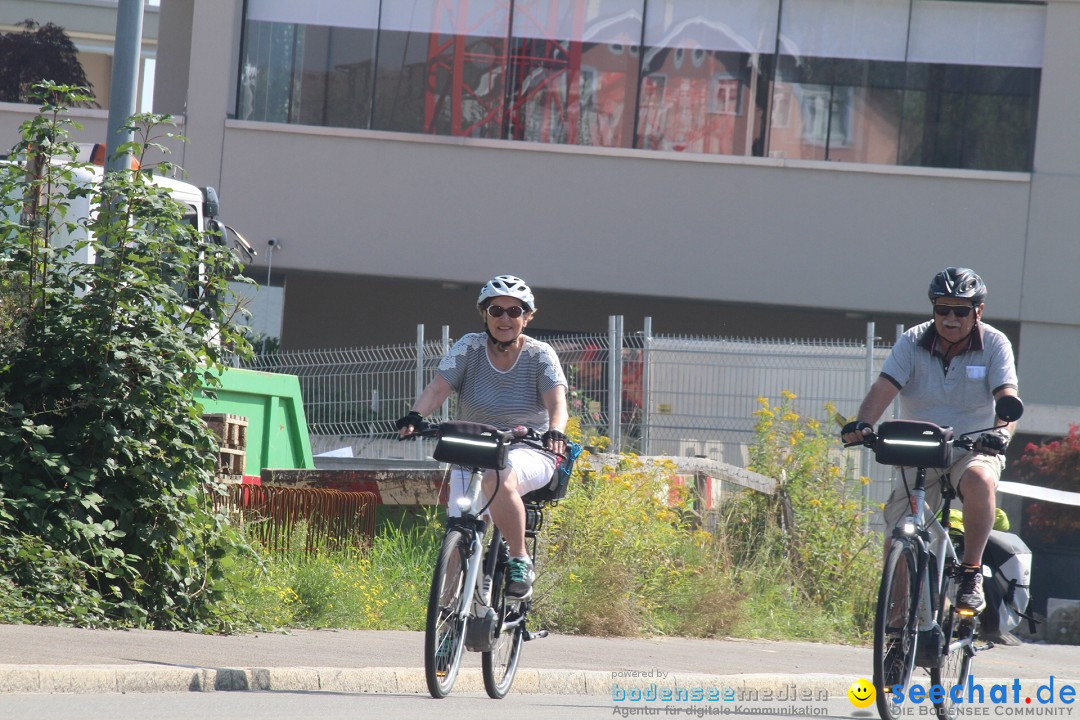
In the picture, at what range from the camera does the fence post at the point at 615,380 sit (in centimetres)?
1302

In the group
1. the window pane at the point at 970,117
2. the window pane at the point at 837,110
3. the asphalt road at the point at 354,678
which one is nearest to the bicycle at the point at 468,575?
the asphalt road at the point at 354,678

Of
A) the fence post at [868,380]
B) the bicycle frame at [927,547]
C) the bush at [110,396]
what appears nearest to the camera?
the bicycle frame at [927,547]

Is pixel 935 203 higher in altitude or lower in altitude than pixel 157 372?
higher

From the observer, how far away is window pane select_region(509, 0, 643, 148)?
20.8 metres

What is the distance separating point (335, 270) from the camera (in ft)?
69.2

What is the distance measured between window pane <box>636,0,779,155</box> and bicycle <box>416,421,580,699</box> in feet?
49.8

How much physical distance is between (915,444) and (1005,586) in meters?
1.23

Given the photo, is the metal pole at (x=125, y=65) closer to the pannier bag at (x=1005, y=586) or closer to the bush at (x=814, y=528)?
the bush at (x=814, y=528)

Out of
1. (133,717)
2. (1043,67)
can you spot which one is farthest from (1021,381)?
(133,717)

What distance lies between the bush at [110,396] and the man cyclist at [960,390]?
376 centimetres

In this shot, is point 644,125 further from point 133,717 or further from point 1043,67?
point 133,717

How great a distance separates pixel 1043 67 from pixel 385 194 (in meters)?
9.45

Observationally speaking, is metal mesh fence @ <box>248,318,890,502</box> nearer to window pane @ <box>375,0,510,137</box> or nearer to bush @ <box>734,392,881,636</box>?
bush @ <box>734,392,881,636</box>

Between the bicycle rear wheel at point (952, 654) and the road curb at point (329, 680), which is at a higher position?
the bicycle rear wheel at point (952, 654)
